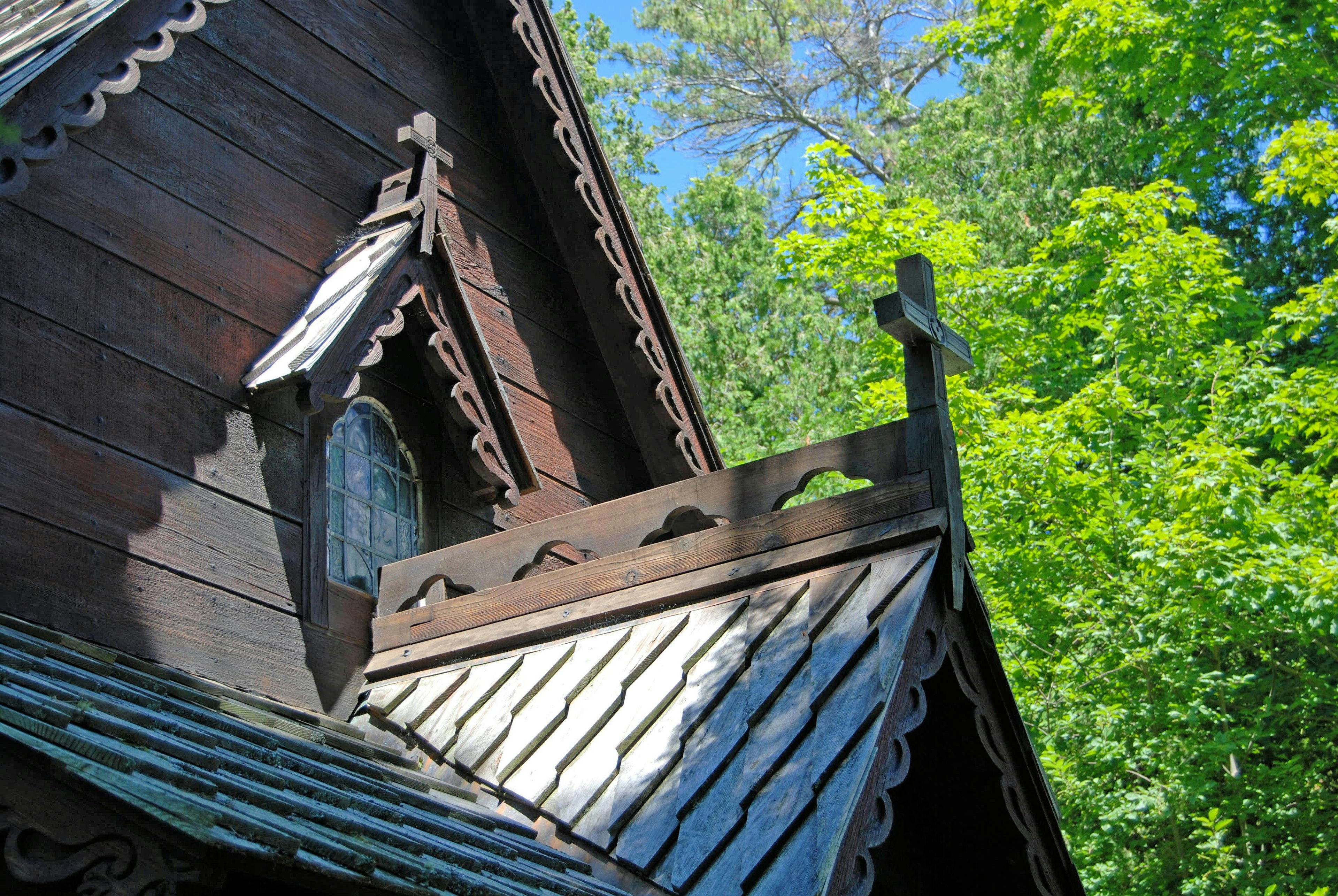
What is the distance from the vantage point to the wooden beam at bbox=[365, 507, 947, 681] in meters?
4.63

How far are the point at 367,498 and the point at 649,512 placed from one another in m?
1.57

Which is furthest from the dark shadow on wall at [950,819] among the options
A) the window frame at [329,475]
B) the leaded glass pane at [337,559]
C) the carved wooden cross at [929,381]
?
the leaded glass pane at [337,559]

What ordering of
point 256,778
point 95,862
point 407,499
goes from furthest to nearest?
1. point 407,499
2. point 256,778
3. point 95,862

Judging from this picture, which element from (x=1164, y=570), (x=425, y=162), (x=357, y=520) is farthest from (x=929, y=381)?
(x=1164, y=570)

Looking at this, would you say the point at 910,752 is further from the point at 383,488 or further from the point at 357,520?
the point at 383,488

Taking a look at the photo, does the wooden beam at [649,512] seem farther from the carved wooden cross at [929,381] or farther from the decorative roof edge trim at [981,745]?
the decorative roof edge trim at [981,745]

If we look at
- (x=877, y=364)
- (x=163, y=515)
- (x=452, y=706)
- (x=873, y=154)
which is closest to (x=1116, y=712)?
(x=877, y=364)

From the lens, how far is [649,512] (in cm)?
534

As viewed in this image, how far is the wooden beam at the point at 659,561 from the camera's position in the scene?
4.67 m

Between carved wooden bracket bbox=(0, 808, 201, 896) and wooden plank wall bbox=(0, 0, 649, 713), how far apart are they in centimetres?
222

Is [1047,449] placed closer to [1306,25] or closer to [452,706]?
[1306,25]

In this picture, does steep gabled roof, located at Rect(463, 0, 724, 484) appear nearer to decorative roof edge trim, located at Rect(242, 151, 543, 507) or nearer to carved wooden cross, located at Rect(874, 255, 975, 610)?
decorative roof edge trim, located at Rect(242, 151, 543, 507)

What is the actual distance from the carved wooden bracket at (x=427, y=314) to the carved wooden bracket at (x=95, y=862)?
341 centimetres

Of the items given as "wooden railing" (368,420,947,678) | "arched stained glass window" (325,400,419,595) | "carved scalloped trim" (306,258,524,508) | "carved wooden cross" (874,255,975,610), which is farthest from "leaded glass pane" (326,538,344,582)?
"carved wooden cross" (874,255,975,610)
